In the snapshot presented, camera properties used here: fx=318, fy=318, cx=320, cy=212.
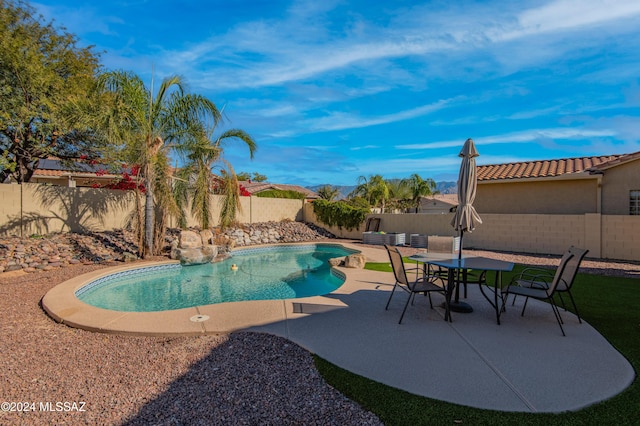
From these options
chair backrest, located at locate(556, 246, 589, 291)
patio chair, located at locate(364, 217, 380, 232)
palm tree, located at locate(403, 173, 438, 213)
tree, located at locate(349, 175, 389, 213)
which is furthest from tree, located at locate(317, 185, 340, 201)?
chair backrest, located at locate(556, 246, 589, 291)

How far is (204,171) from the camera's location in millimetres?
12094

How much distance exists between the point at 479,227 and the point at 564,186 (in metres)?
3.80

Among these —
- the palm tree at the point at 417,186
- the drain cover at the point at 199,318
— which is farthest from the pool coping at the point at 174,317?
the palm tree at the point at 417,186

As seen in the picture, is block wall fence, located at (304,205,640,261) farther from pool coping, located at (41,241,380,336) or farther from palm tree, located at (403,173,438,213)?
palm tree, located at (403,173,438,213)

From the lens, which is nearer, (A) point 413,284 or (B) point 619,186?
(A) point 413,284

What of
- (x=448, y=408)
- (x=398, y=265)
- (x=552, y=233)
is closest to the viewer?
(x=448, y=408)

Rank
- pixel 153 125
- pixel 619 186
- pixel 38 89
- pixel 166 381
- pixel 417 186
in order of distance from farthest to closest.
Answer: pixel 417 186, pixel 619 186, pixel 153 125, pixel 38 89, pixel 166 381

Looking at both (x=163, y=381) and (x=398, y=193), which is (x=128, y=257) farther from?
(x=398, y=193)

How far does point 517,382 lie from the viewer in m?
3.01

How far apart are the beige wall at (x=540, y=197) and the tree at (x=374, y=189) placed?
1232 cm

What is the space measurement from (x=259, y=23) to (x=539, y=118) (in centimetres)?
2333

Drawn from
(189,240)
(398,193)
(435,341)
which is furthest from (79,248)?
(398,193)

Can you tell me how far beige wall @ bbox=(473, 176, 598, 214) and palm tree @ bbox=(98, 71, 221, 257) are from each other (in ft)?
42.8

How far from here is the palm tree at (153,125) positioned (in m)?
10.0
